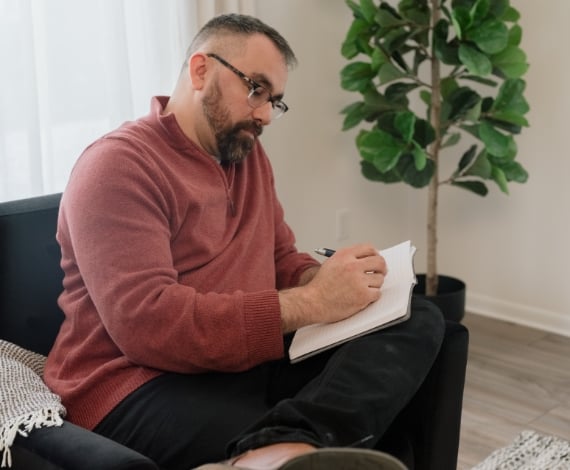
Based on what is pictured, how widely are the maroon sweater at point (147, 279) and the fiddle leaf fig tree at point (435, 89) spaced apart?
1.12 m

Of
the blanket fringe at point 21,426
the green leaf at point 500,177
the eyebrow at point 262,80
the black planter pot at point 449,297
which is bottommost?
the black planter pot at point 449,297

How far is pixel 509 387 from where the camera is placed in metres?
2.62

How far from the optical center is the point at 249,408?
1.48m

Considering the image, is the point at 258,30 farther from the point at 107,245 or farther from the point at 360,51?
the point at 360,51

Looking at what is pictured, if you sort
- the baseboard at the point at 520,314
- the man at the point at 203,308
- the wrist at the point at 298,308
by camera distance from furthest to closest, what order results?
the baseboard at the point at 520,314 → the wrist at the point at 298,308 → the man at the point at 203,308

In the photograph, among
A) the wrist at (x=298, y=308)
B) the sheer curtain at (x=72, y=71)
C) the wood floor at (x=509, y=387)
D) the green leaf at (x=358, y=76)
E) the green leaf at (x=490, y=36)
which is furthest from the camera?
the green leaf at (x=358, y=76)

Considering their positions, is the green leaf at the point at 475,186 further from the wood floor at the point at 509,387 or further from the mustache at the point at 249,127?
the mustache at the point at 249,127

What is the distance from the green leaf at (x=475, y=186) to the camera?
2.90 metres

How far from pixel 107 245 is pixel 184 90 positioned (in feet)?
1.42

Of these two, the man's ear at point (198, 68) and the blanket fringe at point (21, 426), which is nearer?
the blanket fringe at point (21, 426)

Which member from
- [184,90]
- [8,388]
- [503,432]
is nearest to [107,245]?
[8,388]

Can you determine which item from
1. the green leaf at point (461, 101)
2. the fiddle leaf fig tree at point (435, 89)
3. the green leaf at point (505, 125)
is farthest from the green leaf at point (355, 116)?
the green leaf at point (505, 125)

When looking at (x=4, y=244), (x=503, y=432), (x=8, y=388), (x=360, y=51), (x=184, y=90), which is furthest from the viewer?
(x=360, y=51)

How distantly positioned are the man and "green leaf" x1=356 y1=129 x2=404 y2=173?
1008 millimetres
